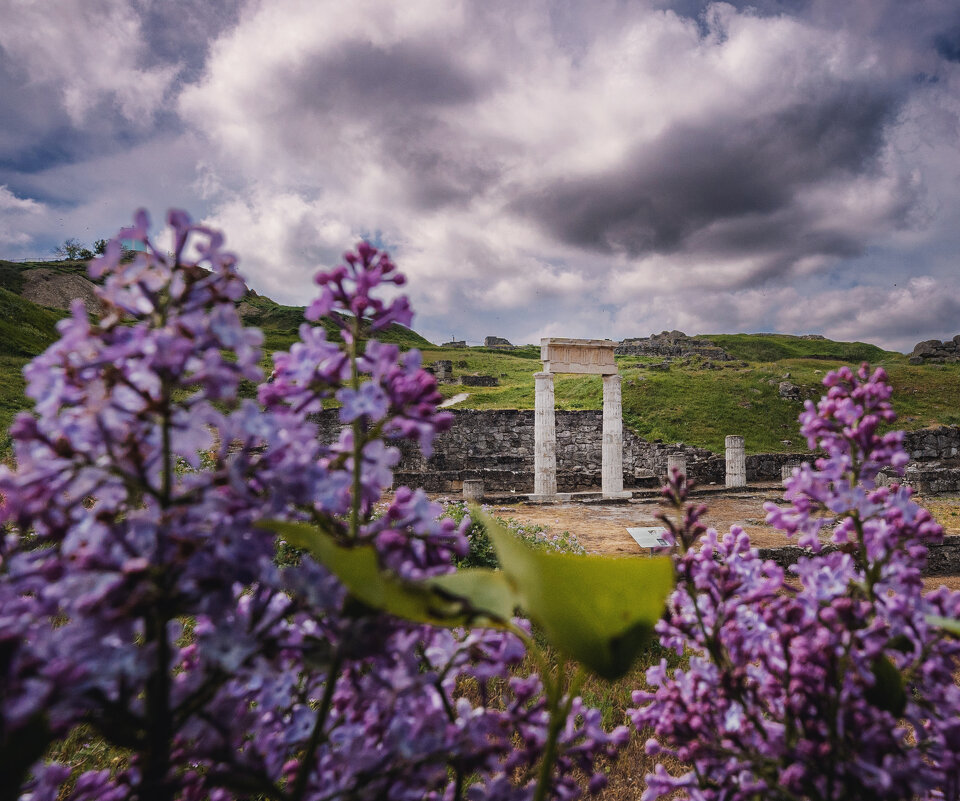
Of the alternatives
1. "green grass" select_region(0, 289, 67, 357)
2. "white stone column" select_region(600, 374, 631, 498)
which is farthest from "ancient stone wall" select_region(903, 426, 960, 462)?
"green grass" select_region(0, 289, 67, 357)

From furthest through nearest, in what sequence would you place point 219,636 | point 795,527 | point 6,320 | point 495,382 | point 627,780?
point 495,382, point 6,320, point 627,780, point 795,527, point 219,636

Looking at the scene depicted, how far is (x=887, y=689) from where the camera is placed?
81 centimetres

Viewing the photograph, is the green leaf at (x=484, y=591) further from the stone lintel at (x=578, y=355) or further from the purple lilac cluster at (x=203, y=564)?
the stone lintel at (x=578, y=355)

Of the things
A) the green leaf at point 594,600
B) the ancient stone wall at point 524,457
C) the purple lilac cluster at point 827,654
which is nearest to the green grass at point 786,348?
the ancient stone wall at point 524,457

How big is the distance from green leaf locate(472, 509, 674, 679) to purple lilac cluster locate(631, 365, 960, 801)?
0.34 m

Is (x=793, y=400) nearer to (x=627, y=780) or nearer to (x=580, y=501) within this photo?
(x=580, y=501)

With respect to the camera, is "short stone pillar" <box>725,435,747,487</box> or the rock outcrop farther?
the rock outcrop

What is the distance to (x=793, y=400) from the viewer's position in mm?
26391

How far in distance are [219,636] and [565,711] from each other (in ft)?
1.45

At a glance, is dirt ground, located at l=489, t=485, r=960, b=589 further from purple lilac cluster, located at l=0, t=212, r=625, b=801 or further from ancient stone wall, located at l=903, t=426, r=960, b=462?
purple lilac cluster, located at l=0, t=212, r=625, b=801

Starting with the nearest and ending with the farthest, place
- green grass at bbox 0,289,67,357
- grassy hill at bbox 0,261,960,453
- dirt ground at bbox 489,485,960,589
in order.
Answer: dirt ground at bbox 489,485,960,589, grassy hill at bbox 0,261,960,453, green grass at bbox 0,289,67,357

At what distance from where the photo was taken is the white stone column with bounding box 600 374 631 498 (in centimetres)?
1678

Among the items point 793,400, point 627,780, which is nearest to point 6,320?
point 627,780

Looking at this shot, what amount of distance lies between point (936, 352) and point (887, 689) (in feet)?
189
